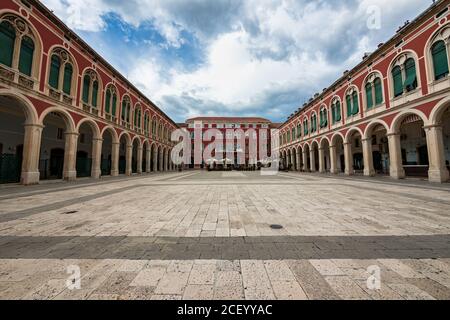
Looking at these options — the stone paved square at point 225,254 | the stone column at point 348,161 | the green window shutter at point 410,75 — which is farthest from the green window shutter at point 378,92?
the stone paved square at point 225,254

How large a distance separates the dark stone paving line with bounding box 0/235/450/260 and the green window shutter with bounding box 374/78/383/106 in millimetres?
16845

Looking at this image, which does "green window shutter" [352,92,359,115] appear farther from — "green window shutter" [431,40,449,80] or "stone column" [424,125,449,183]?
"stone column" [424,125,449,183]

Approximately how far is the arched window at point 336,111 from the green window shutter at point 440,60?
360 inches

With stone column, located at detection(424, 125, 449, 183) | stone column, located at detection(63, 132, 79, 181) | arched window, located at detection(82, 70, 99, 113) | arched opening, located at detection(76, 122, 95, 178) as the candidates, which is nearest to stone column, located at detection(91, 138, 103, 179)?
arched opening, located at detection(76, 122, 95, 178)

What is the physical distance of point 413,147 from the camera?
64.1 feet

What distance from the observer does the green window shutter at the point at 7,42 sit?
33.4 ft

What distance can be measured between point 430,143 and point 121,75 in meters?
26.9

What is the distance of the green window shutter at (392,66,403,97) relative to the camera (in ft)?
45.6

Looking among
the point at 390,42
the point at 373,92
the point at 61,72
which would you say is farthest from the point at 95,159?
the point at 390,42

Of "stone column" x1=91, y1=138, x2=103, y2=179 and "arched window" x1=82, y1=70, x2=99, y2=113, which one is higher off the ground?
"arched window" x1=82, y1=70, x2=99, y2=113

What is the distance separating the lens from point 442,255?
253 centimetres

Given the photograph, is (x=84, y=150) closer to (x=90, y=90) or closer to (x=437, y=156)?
(x=90, y=90)
